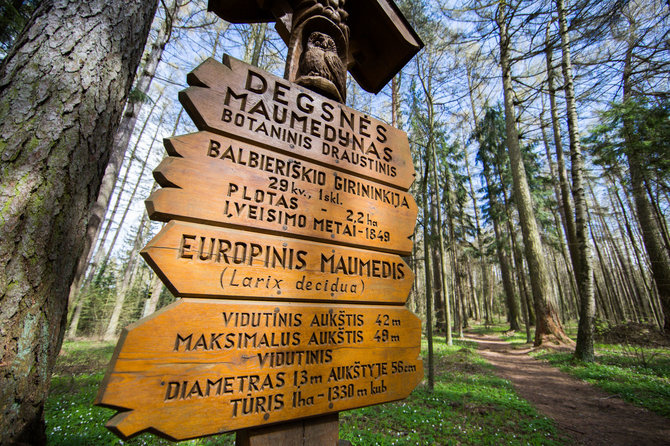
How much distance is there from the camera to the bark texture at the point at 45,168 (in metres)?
1.34

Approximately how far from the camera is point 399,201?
1.82 metres

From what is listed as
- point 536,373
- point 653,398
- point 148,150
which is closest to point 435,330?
point 536,373

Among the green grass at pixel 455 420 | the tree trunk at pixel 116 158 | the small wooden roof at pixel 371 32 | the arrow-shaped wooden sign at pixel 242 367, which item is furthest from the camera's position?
the tree trunk at pixel 116 158

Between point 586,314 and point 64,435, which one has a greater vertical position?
point 586,314

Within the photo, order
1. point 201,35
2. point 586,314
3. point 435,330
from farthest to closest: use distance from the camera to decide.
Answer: point 435,330, point 201,35, point 586,314

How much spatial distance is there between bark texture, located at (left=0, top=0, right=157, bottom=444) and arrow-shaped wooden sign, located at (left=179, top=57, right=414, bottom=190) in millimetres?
932

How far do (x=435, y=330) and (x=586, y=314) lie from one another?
383 inches

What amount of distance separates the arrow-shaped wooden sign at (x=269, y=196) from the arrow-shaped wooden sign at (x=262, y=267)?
0.07 m

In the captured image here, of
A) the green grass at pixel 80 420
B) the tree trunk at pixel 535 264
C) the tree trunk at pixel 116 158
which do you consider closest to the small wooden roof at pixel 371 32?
the green grass at pixel 80 420

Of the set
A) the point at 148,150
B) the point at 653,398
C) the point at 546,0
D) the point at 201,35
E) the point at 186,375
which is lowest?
the point at 653,398

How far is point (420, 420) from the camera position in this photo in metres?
3.91

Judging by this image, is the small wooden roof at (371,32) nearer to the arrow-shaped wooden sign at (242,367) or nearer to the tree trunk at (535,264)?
the arrow-shaped wooden sign at (242,367)

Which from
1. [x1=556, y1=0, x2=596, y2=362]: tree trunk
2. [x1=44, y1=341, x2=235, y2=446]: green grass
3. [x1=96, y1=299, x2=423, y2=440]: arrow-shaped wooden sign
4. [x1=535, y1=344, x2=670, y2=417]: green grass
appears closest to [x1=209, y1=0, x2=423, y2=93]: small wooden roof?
[x1=96, y1=299, x2=423, y2=440]: arrow-shaped wooden sign

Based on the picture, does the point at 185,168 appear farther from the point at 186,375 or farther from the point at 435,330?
the point at 435,330
